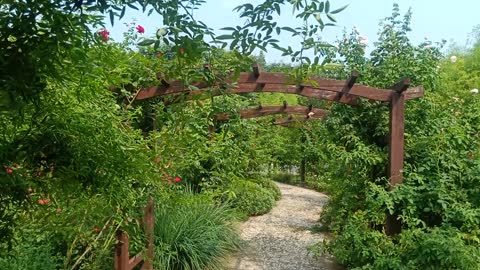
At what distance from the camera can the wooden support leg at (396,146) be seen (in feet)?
12.9

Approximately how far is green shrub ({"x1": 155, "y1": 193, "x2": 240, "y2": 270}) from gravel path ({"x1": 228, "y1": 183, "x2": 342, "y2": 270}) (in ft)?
1.16

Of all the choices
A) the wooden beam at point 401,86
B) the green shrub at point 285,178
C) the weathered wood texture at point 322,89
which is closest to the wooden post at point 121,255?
the weathered wood texture at point 322,89

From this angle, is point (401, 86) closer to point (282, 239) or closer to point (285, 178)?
point (282, 239)

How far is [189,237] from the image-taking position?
14.7 ft

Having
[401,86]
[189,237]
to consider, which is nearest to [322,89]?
[401,86]

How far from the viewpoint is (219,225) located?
5.07 metres

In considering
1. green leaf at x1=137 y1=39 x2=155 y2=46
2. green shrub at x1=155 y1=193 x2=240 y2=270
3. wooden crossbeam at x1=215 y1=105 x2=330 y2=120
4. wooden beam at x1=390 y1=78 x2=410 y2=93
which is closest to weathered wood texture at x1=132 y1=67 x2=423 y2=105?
wooden beam at x1=390 y1=78 x2=410 y2=93

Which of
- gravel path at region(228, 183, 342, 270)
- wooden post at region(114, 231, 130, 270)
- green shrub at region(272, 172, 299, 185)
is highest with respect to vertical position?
green shrub at region(272, 172, 299, 185)

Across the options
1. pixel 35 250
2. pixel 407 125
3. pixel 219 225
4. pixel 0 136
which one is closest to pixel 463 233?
pixel 407 125

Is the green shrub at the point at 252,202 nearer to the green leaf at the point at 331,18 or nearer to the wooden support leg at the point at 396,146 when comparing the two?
the wooden support leg at the point at 396,146

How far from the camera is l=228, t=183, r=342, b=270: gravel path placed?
5066mm

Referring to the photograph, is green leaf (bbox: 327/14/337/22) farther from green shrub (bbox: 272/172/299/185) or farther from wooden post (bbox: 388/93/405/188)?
green shrub (bbox: 272/172/299/185)

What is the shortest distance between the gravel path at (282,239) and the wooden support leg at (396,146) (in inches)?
47.8

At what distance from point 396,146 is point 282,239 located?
8.99 ft
